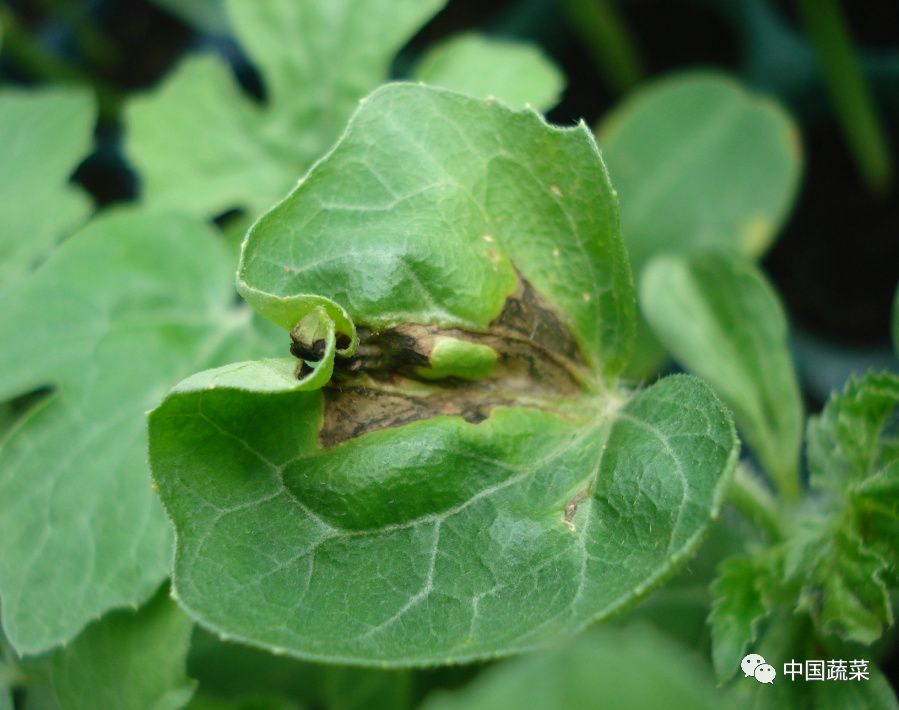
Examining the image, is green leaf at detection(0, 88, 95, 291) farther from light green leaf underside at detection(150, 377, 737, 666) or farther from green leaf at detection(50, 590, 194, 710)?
light green leaf underside at detection(150, 377, 737, 666)

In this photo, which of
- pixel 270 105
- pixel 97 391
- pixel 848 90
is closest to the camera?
pixel 97 391

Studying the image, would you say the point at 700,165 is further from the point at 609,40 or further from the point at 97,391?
the point at 97,391

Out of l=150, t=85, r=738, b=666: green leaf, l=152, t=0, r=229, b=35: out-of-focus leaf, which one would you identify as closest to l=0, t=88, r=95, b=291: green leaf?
l=152, t=0, r=229, b=35: out-of-focus leaf

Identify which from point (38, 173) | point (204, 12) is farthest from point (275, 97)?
point (204, 12)

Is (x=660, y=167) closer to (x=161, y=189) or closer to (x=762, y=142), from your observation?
(x=762, y=142)

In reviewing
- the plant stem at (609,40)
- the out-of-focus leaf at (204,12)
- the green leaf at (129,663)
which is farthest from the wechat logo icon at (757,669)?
the out-of-focus leaf at (204,12)
